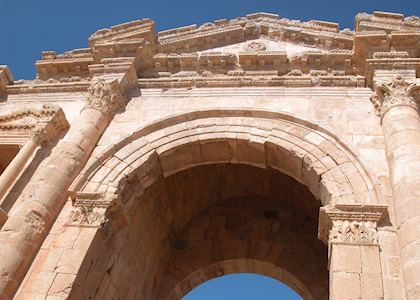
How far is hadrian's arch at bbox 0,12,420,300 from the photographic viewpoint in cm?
692

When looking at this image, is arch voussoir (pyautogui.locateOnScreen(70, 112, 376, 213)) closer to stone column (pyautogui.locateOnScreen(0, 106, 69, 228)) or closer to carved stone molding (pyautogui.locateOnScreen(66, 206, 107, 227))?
carved stone molding (pyautogui.locateOnScreen(66, 206, 107, 227))

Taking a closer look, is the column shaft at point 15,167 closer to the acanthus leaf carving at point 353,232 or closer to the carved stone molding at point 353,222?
the carved stone molding at point 353,222

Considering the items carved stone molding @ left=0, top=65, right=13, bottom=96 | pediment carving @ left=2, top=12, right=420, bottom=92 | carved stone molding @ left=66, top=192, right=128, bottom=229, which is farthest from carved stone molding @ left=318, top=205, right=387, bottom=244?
carved stone molding @ left=0, top=65, right=13, bottom=96

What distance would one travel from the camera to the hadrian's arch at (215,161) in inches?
273

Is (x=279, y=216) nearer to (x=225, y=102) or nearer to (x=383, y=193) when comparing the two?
(x=225, y=102)

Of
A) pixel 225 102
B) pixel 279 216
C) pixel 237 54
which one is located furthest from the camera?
pixel 279 216

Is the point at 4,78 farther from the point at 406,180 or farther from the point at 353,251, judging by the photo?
the point at 406,180

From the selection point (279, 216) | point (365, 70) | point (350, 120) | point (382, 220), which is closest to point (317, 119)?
point (350, 120)

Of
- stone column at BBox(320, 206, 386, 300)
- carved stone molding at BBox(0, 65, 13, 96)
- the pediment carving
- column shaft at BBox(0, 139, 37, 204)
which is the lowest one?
stone column at BBox(320, 206, 386, 300)

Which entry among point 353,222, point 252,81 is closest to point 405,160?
point 353,222

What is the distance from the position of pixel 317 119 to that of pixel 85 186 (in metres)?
4.31

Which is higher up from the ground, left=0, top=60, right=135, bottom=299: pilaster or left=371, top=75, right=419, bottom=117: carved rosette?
left=371, top=75, right=419, bottom=117: carved rosette

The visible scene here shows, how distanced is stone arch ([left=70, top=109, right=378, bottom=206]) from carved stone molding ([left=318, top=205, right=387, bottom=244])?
51cm

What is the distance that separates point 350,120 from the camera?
8773 millimetres
